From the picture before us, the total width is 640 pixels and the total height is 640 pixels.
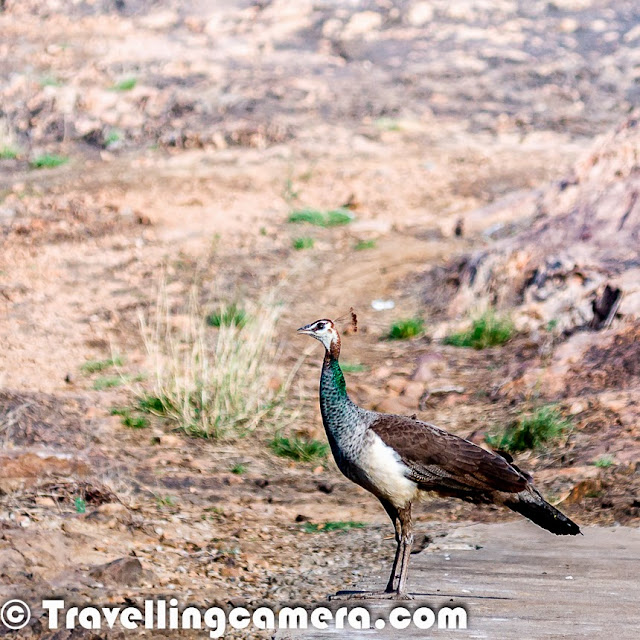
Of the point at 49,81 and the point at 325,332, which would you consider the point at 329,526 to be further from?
the point at 49,81

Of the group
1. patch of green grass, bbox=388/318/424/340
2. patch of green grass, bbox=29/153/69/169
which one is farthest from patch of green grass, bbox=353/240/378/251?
patch of green grass, bbox=29/153/69/169

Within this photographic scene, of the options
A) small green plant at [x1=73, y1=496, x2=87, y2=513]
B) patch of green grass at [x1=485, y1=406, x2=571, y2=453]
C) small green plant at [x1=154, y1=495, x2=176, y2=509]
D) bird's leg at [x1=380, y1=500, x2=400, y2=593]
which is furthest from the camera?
patch of green grass at [x1=485, y1=406, x2=571, y2=453]

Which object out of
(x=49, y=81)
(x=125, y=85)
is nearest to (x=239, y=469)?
(x=125, y=85)

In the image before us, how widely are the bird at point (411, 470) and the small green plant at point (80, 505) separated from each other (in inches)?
58.7

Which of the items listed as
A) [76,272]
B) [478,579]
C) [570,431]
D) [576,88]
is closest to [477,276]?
[570,431]

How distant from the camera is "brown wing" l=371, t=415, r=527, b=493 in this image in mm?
4816

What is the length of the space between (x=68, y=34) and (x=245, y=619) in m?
17.5

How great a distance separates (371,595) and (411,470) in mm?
571

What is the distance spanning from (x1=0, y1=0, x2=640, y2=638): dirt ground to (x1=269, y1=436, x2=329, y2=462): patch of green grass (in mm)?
73

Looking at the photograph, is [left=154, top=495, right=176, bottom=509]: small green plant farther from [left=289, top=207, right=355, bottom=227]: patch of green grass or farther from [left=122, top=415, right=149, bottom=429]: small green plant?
[left=289, top=207, right=355, bottom=227]: patch of green grass

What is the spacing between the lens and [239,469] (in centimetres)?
693

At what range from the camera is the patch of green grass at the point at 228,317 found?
929 centimetres

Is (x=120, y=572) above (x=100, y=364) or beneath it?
above

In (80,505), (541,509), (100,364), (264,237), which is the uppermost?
(541,509)
